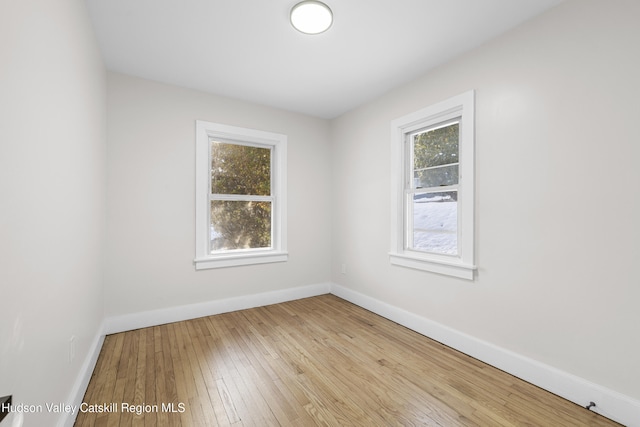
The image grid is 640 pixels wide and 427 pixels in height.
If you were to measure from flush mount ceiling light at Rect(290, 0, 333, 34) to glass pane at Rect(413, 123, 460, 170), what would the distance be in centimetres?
147

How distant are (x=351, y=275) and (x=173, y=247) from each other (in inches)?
87.3

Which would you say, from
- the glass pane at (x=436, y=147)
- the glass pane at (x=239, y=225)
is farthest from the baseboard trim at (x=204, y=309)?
the glass pane at (x=436, y=147)

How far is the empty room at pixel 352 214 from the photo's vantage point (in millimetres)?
1508

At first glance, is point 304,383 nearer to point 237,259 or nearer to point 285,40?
→ point 237,259

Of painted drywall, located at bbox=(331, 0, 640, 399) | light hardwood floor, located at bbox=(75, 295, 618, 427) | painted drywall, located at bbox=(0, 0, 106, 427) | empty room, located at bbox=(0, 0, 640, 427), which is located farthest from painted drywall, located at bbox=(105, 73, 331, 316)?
painted drywall, located at bbox=(331, 0, 640, 399)

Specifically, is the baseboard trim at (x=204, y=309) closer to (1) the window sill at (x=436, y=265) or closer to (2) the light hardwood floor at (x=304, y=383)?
(2) the light hardwood floor at (x=304, y=383)

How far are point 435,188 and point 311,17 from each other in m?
1.86

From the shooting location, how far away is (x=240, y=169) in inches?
145

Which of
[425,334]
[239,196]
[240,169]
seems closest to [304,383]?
[425,334]

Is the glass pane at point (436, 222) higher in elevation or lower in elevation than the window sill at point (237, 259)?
higher

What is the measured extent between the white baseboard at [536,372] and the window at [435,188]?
0.55 meters

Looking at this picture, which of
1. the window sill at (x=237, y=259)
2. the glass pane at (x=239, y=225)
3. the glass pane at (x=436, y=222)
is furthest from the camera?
the glass pane at (x=239, y=225)

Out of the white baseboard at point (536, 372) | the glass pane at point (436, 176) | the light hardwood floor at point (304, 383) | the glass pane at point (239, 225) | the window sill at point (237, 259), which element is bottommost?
the light hardwood floor at point (304, 383)

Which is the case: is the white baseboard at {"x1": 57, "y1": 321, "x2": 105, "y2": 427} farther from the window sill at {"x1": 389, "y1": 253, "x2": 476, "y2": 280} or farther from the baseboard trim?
the window sill at {"x1": 389, "y1": 253, "x2": 476, "y2": 280}
